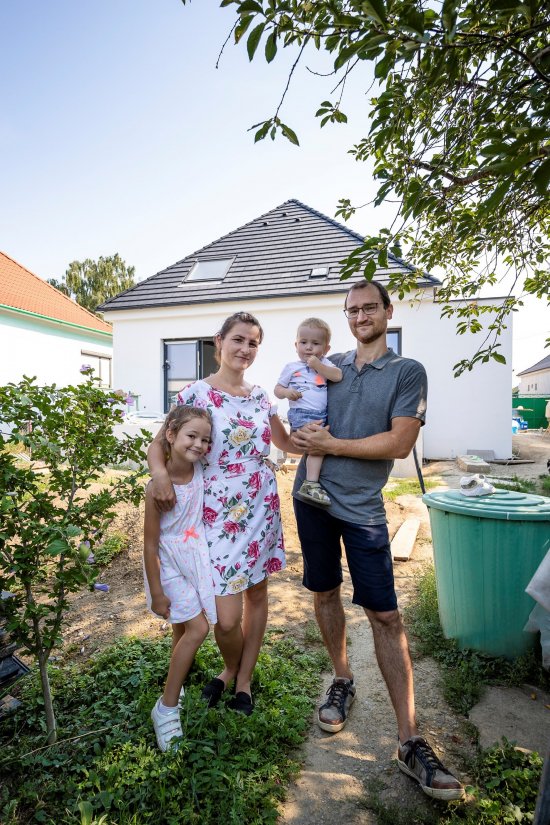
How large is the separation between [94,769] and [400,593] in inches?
108

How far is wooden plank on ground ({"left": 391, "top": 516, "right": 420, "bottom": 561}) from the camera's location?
4801mm

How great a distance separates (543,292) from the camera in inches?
134

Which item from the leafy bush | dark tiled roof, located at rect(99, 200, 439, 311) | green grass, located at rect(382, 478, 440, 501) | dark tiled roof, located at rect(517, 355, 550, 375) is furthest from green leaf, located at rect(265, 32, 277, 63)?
dark tiled roof, located at rect(517, 355, 550, 375)

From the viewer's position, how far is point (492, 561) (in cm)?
274

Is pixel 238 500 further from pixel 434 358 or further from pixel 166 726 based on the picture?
pixel 434 358

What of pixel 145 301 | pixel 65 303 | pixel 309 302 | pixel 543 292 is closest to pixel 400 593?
pixel 543 292

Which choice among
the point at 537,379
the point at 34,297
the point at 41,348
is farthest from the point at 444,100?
the point at 537,379

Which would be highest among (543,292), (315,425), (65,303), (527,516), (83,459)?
(65,303)

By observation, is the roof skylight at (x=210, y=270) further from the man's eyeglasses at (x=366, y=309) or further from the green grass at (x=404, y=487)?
the man's eyeglasses at (x=366, y=309)

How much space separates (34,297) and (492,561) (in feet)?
54.8

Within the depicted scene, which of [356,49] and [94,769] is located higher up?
[356,49]

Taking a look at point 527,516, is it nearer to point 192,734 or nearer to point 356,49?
point 192,734

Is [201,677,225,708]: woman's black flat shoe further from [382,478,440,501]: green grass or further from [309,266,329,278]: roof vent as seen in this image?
[309,266,329,278]: roof vent

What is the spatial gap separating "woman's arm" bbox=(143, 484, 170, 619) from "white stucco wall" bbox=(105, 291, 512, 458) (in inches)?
301
